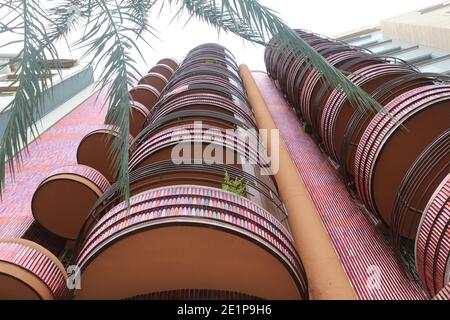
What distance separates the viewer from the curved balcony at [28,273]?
6230 millimetres

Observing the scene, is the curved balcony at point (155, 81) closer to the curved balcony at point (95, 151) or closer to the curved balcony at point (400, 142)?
the curved balcony at point (95, 151)

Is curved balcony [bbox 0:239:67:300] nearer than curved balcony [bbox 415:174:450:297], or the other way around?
curved balcony [bbox 415:174:450:297]

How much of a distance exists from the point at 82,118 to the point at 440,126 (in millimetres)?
16091

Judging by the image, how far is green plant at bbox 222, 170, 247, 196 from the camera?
7.26m

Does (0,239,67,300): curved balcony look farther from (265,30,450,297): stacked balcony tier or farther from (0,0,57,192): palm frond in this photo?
(265,30,450,297): stacked balcony tier

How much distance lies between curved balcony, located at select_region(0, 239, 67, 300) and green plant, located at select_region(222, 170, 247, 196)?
2.77 meters

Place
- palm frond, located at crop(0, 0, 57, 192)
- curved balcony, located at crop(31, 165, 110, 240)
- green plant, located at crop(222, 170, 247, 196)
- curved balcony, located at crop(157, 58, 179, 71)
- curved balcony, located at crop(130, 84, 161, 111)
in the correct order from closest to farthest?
palm frond, located at crop(0, 0, 57, 192)
green plant, located at crop(222, 170, 247, 196)
curved balcony, located at crop(31, 165, 110, 240)
curved balcony, located at crop(130, 84, 161, 111)
curved balcony, located at crop(157, 58, 179, 71)

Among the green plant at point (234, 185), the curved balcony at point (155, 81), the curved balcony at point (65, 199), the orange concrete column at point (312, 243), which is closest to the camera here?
the orange concrete column at point (312, 243)

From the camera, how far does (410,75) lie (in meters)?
9.96

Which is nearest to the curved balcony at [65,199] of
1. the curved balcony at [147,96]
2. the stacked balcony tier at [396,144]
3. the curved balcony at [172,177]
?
the curved balcony at [172,177]

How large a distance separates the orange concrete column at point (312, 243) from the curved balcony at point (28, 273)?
3.79 metres

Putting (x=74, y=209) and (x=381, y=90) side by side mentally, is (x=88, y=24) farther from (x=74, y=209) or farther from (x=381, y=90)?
(x=381, y=90)

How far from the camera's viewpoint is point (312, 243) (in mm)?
8180

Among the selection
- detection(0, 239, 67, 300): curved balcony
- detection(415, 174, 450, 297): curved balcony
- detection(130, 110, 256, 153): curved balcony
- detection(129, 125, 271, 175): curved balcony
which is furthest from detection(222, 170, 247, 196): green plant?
detection(0, 239, 67, 300): curved balcony
